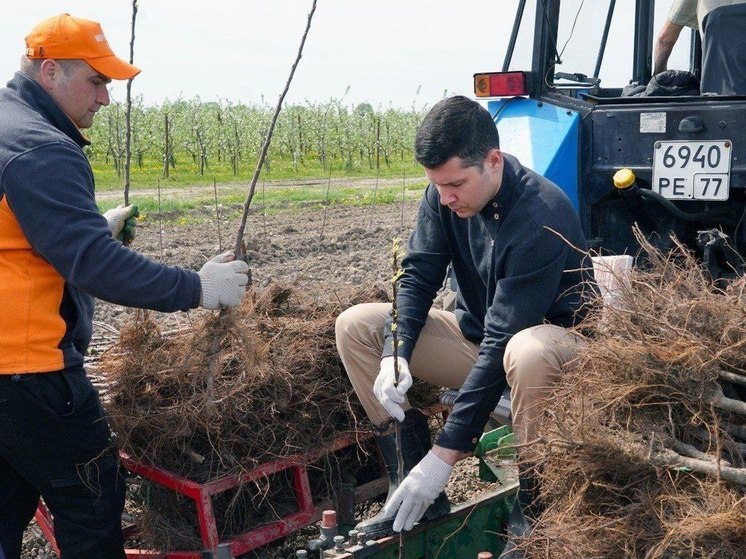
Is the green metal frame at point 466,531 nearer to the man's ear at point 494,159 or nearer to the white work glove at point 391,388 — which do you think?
the white work glove at point 391,388

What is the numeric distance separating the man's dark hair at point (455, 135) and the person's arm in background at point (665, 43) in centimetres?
186

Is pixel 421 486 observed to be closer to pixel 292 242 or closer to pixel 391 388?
pixel 391 388

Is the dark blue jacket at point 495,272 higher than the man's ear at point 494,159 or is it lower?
lower

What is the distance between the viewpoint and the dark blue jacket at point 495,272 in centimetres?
Answer: 276

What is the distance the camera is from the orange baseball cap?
9.41 feet

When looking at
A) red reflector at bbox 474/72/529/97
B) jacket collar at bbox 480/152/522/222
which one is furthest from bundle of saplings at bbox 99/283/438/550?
red reflector at bbox 474/72/529/97

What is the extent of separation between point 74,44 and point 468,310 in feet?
5.30

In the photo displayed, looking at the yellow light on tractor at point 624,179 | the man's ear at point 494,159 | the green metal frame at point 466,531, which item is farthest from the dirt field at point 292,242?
the man's ear at point 494,159

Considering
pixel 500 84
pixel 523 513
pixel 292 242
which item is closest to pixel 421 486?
pixel 523 513

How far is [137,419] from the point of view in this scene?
300 cm

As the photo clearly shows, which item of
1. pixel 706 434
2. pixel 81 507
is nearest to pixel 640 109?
pixel 706 434

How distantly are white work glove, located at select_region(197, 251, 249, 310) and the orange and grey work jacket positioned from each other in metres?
0.09

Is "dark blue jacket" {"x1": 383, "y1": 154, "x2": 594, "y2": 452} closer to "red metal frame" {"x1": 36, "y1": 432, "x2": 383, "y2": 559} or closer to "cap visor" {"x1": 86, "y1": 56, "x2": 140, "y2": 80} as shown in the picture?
"red metal frame" {"x1": 36, "y1": 432, "x2": 383, "y2": 559}

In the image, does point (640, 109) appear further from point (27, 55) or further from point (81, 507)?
point (81, 507)
